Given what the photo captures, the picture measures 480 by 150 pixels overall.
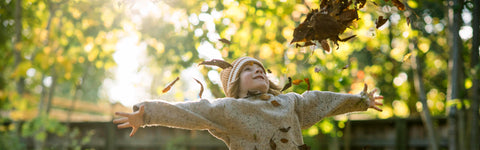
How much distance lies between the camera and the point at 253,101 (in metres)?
1.90

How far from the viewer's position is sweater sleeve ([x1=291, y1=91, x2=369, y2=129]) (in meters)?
2.00

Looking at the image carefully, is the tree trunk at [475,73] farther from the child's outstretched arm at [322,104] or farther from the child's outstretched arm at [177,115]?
the child's outstretched arm at [177,115]

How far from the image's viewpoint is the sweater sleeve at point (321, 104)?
6.57 ft

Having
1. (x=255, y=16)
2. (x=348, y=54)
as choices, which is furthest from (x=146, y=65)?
(x=348, y=54)

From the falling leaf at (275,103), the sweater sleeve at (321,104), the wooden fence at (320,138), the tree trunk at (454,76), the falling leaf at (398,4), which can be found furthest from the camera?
the wooden fence at (320,138)

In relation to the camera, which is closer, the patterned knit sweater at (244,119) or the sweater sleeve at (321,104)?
the patterned knit sweater at (244,119)

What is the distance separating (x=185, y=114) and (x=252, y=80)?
41 centimetres

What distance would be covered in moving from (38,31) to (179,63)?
6.33 feet

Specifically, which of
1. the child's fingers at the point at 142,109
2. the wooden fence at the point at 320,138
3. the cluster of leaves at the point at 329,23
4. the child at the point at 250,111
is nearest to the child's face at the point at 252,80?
the child at the point at 250,111

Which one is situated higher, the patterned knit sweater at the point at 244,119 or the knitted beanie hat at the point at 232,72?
the knitted beanie hat at the point at 232,72

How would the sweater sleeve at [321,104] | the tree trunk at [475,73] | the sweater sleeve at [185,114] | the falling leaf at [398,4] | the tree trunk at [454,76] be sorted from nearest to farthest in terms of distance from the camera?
the falling leaf at [398,4], the sweater sleeve at [185,114], the tree trunk at [475,73], the sweater sleeve at [321,104], the tree trunk at [454,76]

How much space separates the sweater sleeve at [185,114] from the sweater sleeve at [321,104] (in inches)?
17.3

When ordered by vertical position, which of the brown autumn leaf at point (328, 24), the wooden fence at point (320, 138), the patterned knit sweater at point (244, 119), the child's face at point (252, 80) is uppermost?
the brown autumn leaf at point (328, 24)

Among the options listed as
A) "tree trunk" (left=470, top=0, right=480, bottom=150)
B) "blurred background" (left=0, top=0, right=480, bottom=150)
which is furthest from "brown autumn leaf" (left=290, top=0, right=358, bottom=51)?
"blurred background" (left=0, top=0, right=480, bottom=150)
